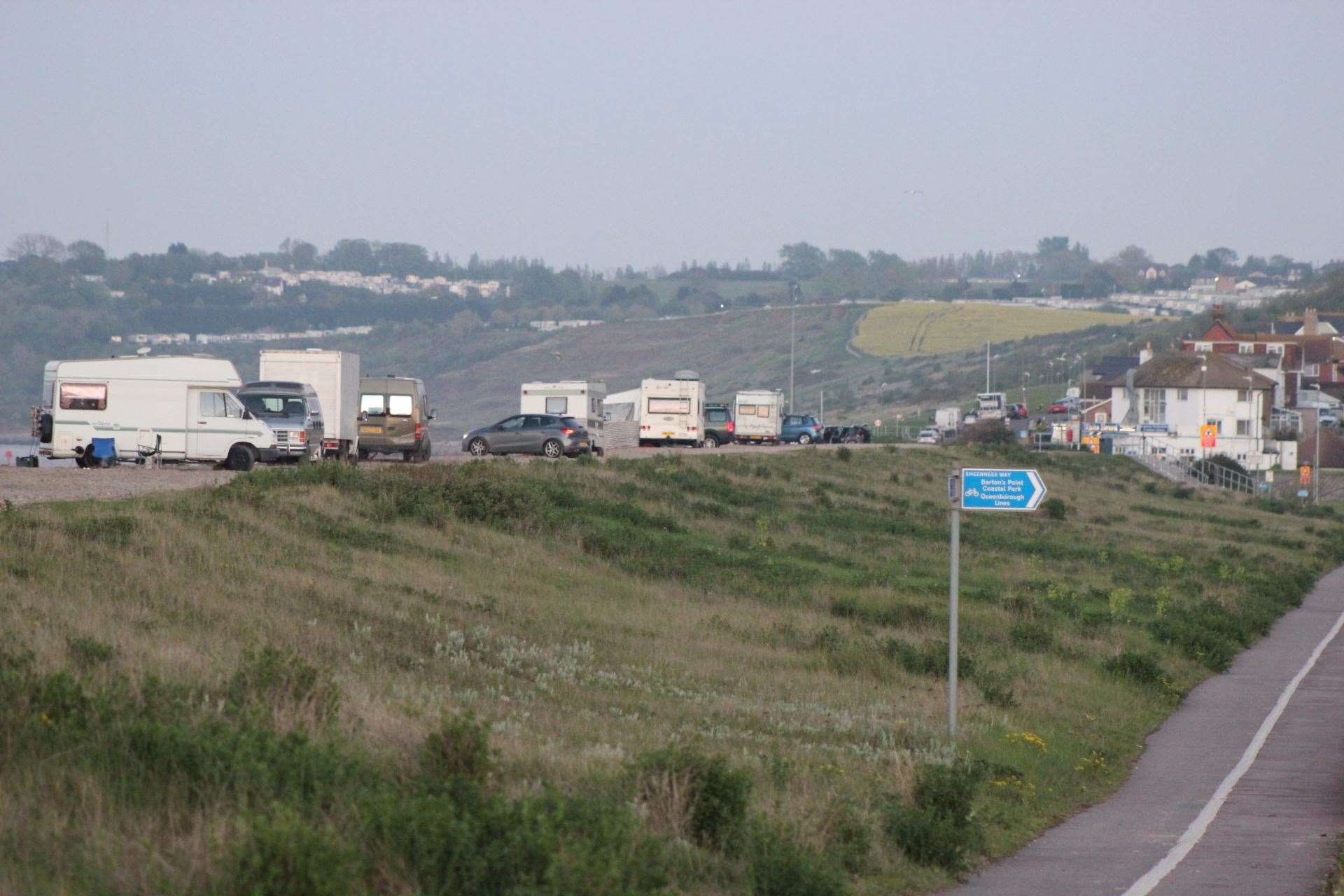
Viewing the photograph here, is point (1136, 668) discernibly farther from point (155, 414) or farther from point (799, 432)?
point (799, 432)

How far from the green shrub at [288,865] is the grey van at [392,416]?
4144 centimetres

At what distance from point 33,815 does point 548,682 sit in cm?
835

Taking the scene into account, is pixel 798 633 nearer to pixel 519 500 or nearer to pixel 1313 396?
pixel 519 500

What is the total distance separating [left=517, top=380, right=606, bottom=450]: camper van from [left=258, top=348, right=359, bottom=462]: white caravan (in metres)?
13.5

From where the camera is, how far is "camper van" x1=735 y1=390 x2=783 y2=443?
247ft

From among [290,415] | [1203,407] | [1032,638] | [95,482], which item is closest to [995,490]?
[1032,638]

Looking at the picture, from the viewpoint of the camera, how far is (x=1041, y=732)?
1883 centimetres

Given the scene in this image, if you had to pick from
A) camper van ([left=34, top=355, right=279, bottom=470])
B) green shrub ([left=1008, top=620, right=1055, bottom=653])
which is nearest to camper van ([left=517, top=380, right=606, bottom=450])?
camper van ([left=34, top=355, right=279, bottom=470])

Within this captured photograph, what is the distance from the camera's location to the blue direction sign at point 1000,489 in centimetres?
1424

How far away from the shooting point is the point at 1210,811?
49.7 feet

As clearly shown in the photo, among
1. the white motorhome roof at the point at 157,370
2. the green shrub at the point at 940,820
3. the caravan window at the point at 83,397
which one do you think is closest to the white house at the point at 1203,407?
the white motorhome roof at the point at 157,370

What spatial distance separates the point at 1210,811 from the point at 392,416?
36.7 m

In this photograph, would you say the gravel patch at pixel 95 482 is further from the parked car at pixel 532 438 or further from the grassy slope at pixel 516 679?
the parked car at pixel 532 438

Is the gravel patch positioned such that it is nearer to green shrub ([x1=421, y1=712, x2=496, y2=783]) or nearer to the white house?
green shrub ([x1=421, y1=712, x2=496, y2=783])
